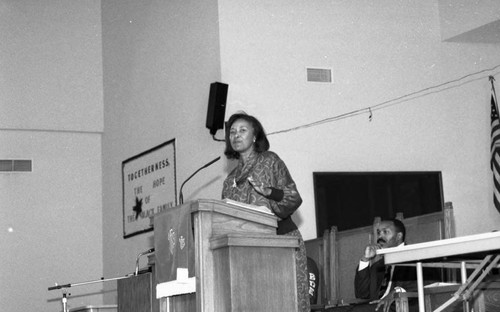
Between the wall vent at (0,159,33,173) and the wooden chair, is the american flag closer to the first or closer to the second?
the wooden chair

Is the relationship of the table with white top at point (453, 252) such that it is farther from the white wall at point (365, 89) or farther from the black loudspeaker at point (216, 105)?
the white wall at point (365, 89)

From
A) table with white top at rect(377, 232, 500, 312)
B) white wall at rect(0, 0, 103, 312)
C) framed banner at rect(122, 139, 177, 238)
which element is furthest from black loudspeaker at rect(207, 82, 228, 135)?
table with white top at rect(377, 232, 500, 312)

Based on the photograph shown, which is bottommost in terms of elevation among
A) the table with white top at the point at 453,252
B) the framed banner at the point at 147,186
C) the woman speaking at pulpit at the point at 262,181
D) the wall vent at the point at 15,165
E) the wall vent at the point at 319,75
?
the table with white top at the point at 453,252

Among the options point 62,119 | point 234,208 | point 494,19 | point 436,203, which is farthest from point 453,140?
point 234,208

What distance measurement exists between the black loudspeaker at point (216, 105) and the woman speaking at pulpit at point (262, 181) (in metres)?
2.96

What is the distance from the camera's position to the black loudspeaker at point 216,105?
8.43m

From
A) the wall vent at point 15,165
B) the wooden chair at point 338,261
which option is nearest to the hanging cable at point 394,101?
the wooden chair at point 338,261

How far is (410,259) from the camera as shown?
4168 millimetres

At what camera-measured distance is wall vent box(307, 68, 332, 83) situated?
9.01 m

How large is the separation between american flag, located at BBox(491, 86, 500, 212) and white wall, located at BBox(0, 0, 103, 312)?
455 centimetres

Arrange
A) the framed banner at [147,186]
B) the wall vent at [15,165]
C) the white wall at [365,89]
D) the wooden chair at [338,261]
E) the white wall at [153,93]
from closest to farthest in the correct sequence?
the wooden chair at [338,261] < the white wall at [365,89] < the white wall at [153,93] < the framed banner at [147,186] < the wall vent at [15,165]

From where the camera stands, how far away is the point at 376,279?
634 centimetres

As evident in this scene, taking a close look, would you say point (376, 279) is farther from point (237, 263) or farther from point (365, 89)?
point (365, 89)

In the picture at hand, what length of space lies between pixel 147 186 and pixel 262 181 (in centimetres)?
485
